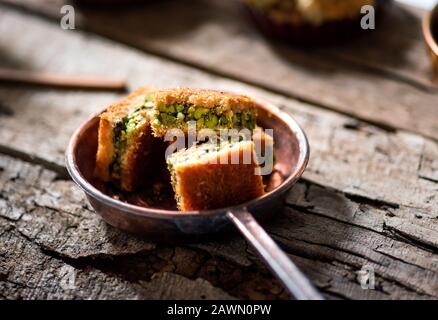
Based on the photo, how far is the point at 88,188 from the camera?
128 cm

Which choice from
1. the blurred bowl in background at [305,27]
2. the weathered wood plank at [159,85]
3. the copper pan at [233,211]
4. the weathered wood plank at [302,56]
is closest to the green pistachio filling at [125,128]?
the copper pan at [233,211]

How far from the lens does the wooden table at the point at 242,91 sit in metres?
1.30

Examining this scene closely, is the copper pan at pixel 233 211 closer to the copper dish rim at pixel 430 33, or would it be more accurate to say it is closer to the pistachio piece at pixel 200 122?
the pistachio piece at pixel 200 122

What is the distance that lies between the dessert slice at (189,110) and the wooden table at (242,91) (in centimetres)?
29

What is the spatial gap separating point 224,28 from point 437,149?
1186 millimetres

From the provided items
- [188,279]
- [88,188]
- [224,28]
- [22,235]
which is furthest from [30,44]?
[188,279]

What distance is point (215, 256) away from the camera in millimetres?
1340

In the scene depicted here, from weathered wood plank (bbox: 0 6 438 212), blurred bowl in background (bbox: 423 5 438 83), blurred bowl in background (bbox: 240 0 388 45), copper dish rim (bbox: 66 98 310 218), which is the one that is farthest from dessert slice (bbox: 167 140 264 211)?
blurred bowl in background (bbox: 240 0 388 45)

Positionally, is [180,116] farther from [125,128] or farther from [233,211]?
[233,211]

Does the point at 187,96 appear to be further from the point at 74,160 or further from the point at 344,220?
the point at 344,220

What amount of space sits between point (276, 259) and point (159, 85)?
1194 mm

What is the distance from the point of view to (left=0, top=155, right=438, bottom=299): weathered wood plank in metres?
1.26

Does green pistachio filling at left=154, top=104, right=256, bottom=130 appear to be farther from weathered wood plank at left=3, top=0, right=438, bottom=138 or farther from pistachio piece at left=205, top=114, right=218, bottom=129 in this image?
weathered wood plank at left=3, top=0, right=438, bottom=138

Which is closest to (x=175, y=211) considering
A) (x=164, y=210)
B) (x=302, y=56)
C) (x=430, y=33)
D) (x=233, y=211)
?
(x=164, y=210)
